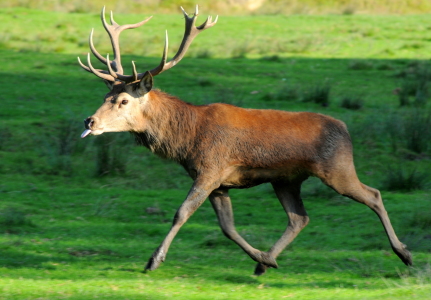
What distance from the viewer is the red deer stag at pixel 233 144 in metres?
8.00

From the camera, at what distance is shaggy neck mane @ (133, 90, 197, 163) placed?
322 inches

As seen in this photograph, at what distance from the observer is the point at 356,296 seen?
6.87 metres

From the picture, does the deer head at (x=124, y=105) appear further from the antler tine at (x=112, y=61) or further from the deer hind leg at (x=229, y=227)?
the deer hind leg at (x=229, y=227)

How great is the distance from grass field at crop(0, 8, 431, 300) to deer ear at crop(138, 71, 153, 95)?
1.86 meters

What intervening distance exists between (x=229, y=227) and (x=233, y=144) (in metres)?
0.88

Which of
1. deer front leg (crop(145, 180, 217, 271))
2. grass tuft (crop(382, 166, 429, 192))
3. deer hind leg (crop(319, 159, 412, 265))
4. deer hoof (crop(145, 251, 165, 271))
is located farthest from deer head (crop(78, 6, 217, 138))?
grass tuft (crop(382, 166, 429, 192))

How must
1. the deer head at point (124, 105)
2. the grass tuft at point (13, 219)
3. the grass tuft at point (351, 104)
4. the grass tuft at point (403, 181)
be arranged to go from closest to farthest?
1. the deer head at point (124, 105)
2. the grass tuft at point (13, 219)
3. the grass tuft at point (403, 181)
4. the grass tuft at point (351, 104)

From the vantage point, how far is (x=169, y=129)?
8.26 meters

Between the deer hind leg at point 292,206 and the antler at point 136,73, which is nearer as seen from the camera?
the antler at point 136,73

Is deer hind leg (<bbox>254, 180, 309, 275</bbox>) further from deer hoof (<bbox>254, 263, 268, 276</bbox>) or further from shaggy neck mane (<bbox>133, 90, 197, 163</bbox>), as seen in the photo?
shaggy neck mane (<bbox>133, 90, 197, 163</bbox>)

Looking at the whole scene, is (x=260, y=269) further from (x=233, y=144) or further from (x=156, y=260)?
(x=233, y=144)

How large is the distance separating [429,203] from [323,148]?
3378 millimetres

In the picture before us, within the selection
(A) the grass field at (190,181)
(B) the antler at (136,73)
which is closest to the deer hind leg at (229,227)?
(A) the grass field at (190,181)

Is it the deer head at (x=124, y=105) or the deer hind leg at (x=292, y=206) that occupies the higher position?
the deer head at (x=124, y=105)
